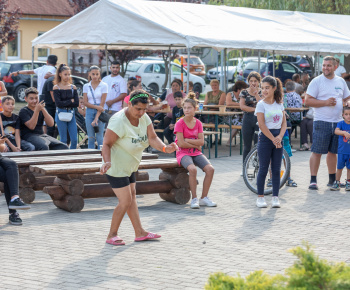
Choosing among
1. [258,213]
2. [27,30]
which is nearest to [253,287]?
[258,213]

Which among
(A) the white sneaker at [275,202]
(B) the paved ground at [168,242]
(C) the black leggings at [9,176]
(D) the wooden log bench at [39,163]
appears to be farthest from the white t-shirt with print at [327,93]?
(C) the black leggings at [9,176]

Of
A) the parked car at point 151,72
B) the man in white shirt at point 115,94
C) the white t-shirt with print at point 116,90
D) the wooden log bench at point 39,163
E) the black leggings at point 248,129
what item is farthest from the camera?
the parked car at point 151,72

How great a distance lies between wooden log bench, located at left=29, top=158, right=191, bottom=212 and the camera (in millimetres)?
8508

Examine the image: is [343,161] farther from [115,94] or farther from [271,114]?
[115,94]

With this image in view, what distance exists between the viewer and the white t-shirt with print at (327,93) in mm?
10430

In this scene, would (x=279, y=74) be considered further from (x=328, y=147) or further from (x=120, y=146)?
(x=120, y=146)

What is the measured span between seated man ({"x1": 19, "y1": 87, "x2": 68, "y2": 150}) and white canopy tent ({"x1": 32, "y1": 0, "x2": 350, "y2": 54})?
13.1 feet

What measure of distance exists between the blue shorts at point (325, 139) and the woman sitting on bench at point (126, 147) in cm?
426

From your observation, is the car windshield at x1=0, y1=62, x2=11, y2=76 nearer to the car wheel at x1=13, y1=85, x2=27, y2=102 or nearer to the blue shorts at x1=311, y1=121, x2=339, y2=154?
the car wheel at x1=13, y1=85, x2=27, y2=102

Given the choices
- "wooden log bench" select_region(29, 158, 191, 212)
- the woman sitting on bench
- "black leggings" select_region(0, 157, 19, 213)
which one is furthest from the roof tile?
the woman sitting on bench

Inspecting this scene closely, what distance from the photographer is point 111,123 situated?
21.9 ft

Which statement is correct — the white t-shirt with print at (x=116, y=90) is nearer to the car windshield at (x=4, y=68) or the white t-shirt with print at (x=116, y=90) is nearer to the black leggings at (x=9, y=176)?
the black leggings at (x=9, y=176)

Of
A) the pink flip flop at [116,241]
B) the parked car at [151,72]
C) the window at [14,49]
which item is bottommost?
the pink flip flop at [116,241]

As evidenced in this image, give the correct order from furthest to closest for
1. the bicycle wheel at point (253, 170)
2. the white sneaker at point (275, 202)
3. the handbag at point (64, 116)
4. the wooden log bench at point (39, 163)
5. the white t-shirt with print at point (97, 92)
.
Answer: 1. the white t-shirt with print at point (97, 92)
2. the handbag at point (64, 116)
3. the bicycle wheel at point (253, 170)
4. the wooden log bench at point (39, 163)
5. the white sneaker at point (275, 202)
